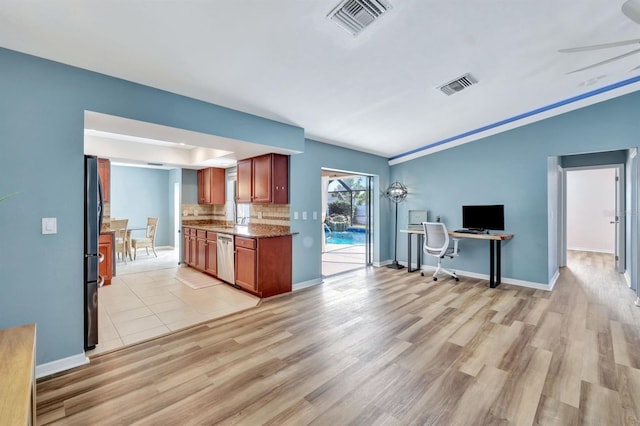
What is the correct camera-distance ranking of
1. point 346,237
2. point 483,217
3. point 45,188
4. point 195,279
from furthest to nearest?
point 346,237 → point 195,279 → point 483,217 → point 45,188

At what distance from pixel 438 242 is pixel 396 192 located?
1430 mm

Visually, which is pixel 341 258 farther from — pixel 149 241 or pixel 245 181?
pixel 149 241

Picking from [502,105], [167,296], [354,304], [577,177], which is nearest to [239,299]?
[167,296]

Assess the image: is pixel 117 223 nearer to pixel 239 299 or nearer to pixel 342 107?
pixel 239 299

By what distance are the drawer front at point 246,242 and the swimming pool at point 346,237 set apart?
551 centimetres

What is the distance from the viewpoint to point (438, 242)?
4934 millimetres

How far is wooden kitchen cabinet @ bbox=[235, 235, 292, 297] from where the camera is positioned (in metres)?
3.98

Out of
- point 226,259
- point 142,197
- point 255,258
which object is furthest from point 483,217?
point 142,197

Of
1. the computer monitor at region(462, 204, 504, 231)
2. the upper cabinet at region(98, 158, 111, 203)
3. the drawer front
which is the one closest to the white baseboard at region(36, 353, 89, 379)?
the drawer front

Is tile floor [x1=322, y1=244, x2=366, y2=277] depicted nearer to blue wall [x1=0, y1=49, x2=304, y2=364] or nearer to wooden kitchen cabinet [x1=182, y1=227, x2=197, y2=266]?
wooden kitchen cabinet [x1=182, y1=227, x2=197, y2=266]

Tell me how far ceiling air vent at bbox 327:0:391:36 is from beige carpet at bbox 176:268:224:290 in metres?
4.03

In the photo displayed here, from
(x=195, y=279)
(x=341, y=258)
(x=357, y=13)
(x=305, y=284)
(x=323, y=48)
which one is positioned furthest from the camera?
(x=341, y=258)

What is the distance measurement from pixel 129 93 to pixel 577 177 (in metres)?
10.3

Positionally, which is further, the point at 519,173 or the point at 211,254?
the point at 211,254
